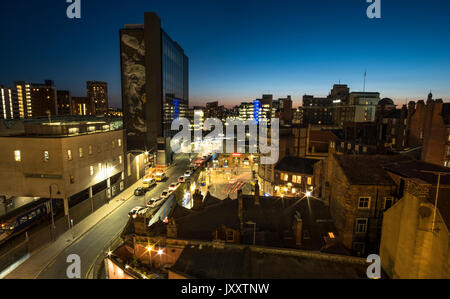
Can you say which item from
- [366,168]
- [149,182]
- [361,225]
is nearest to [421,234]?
[361,225]

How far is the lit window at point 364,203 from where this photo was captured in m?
20.9

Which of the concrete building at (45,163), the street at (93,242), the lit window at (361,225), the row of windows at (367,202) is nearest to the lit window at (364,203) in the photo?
the row of windows at (367,202)

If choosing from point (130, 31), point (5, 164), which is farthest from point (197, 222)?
point (130, 31)

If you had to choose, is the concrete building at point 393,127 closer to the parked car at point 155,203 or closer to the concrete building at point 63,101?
the parked car at point 155,203

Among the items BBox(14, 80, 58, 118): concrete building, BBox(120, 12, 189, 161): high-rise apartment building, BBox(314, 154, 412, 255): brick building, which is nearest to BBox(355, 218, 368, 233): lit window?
BBox(314, 154, 412, 255): brick building

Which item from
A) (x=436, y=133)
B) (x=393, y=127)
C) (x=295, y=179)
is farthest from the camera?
(x=393, y=127)

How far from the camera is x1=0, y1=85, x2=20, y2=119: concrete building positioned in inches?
5084

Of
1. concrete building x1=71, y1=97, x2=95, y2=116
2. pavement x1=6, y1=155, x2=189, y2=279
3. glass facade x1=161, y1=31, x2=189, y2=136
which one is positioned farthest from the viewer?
concrete building x1=71, y1=97, x2=95, y2=116

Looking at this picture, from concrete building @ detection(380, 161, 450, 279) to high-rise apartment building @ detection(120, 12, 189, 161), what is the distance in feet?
183

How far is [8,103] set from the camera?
132375 mm

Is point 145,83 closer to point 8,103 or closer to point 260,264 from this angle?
point 260,264

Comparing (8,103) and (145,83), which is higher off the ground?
(145,83)

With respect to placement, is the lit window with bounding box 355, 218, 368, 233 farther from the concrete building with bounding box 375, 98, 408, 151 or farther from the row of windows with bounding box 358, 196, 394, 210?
the concrete building with bounding box 375, 98, 408, 151

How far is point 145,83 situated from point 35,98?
119189 millimetres
